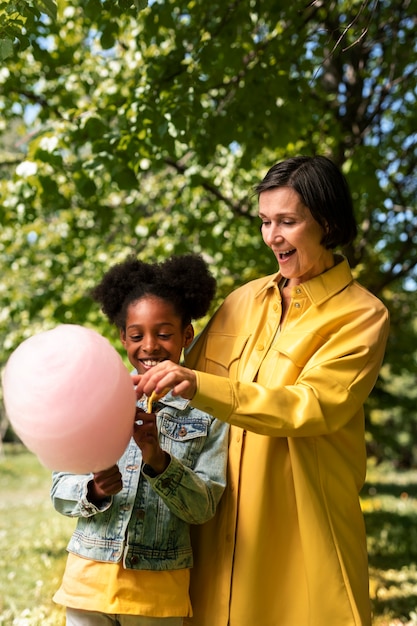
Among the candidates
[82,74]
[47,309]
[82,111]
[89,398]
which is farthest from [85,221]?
[89,398]

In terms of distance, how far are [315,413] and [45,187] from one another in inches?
126

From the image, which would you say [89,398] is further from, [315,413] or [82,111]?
[82,111]

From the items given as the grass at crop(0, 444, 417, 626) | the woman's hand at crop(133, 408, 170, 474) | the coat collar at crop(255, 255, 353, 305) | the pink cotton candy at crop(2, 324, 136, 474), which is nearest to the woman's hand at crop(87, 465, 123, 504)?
the woman's hand at crop(133, 408, 170, 474)

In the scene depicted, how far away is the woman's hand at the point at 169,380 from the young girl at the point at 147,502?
243 millimetres

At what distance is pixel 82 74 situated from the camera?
723 cm

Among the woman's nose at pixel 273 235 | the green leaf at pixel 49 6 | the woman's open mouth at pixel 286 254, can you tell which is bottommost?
the woman's open mouth at pixel 286 254

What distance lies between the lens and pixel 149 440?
2492mm

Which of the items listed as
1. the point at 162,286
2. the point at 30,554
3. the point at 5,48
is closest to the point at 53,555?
the point at 30,554

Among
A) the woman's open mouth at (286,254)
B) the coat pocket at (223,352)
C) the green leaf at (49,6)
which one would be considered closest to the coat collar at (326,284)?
the woman's open mouth at (286,254)

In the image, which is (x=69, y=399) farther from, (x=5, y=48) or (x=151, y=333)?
(x=5, y=48)

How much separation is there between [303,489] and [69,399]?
95 cm

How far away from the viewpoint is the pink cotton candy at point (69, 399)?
2.16 m

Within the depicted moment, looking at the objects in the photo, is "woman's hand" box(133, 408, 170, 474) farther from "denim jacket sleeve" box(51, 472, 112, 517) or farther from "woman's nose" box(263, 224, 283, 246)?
"woman's nose" box(263, 224, 283, 246)

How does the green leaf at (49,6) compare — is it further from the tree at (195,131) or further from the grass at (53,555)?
the grass at (53,555)
